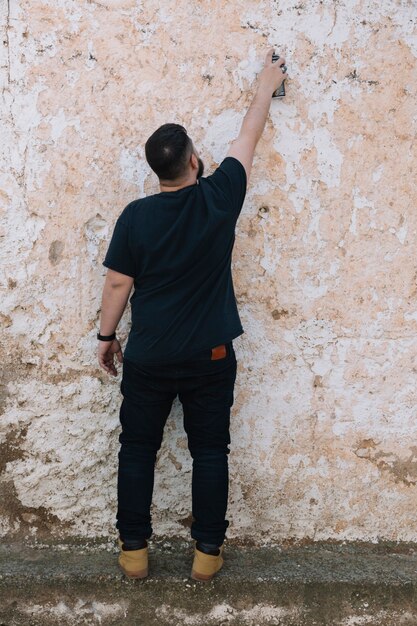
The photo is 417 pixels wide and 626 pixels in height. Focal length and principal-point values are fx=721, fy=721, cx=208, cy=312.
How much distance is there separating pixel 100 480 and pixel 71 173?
1.31 meters

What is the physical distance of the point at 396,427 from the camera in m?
3.09

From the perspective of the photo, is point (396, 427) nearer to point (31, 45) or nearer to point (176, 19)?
point (176, 19)

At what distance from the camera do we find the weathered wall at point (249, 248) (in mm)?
2826

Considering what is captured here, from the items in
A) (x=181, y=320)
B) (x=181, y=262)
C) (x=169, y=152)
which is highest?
(x=169, y=152)

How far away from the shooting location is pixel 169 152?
2.55 metres

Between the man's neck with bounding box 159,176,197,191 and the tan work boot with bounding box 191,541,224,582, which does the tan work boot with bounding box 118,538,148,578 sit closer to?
the tan work boot with bounding box 191,541,224,582

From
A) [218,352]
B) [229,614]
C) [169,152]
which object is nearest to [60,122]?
[169,152]

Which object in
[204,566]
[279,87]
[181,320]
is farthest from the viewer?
[204,566]

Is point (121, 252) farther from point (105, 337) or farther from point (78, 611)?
point (78, 611)

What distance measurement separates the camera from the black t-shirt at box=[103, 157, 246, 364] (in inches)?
102

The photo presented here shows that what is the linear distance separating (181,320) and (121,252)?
13.2 inches

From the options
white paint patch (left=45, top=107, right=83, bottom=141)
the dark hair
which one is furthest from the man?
white paint patch (left=45, top=107, right=83, bottom=141)

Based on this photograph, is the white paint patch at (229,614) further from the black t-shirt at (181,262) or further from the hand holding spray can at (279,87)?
the hand holding spray can at (279,87)

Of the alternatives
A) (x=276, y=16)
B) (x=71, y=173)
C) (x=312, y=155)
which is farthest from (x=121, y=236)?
(x=276, y=16)
